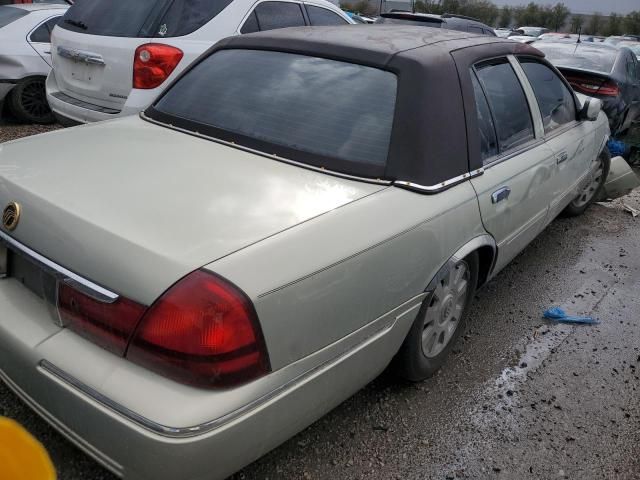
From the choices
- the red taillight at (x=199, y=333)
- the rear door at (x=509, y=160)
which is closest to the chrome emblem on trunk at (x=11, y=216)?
the red taillight at (x=199, y=333)

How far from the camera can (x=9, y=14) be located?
694 cm

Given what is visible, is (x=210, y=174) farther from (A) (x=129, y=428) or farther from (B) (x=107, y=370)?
(A) (x=129, y=428)

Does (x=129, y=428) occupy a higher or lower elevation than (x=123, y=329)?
lower

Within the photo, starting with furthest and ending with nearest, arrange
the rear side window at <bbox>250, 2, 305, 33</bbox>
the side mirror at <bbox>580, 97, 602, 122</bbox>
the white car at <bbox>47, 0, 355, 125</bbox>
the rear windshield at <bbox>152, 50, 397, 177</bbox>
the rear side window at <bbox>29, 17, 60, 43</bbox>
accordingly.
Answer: the rear side window at <bbox>29, 17, 60, 43</bbox> < the rear side window at <bbox>250, 2, 305, 33</bbox> < the white car at <bbox>47, 0, 355, 125</bbox> < the side mirror at <bbox>580, 97, 602, 122</bbox> < the rear windshield at <bbox>152, 50, 397, 177</bbox>

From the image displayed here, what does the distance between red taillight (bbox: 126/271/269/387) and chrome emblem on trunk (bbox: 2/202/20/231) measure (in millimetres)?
655

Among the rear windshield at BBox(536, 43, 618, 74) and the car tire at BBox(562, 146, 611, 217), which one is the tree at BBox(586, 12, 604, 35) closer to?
the rear windshield at BBox(536, 43, 618, 74)

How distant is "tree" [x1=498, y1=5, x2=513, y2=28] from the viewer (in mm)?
63688

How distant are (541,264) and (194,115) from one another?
2834 millimetres

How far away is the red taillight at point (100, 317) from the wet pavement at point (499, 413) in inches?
18.5

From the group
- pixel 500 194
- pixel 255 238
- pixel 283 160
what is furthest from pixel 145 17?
pixel 255 238

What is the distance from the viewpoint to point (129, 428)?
1571 mm

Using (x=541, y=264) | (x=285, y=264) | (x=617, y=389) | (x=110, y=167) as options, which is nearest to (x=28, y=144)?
(x=110, y=167)

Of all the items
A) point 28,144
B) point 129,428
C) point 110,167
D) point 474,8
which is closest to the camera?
point 129,428

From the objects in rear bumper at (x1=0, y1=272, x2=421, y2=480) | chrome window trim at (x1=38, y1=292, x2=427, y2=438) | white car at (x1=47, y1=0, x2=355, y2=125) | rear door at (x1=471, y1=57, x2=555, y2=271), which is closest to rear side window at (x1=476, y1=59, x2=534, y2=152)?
rear door at (x1=471, y1=57, x2=555, y2=271)
